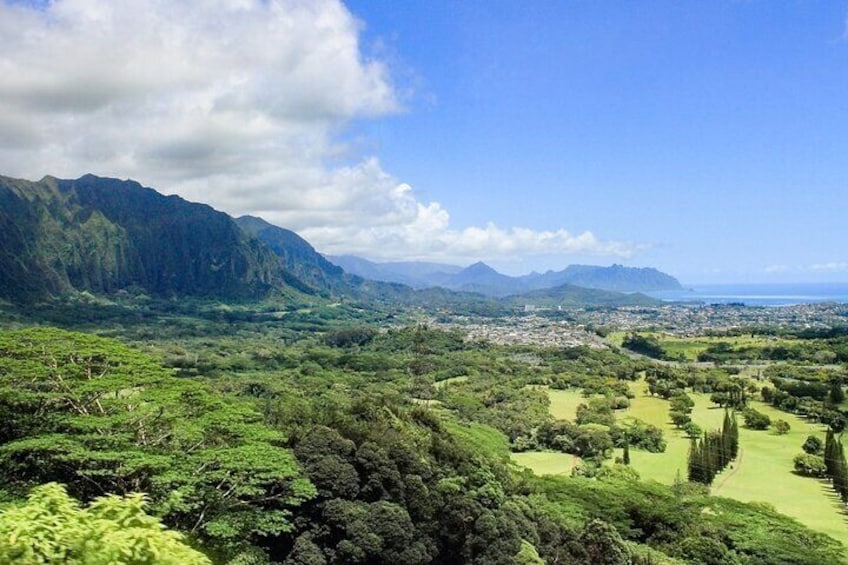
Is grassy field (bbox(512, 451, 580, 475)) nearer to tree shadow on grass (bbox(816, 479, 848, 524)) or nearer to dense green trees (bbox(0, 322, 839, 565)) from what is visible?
dense green trees (bbox(0, 322, 839, 565))

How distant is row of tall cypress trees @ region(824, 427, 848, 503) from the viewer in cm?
4275

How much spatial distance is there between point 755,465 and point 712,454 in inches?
241

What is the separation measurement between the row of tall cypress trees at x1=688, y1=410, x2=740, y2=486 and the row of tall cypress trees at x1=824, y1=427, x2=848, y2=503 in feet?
23.4

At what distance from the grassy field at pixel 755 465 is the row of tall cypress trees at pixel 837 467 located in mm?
802

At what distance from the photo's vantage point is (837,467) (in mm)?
44375

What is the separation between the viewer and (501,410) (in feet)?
238

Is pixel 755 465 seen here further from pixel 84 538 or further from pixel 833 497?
pixel 84 538

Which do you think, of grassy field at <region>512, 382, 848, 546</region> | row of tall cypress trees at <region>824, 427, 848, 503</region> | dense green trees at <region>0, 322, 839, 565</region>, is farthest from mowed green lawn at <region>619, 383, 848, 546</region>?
dense green trees at <region>0, 322, 839, 565</region>

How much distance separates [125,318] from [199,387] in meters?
156

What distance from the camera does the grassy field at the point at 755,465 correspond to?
134 feet

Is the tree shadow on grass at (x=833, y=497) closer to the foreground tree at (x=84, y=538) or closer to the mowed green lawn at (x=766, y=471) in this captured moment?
the mowed green lawn at (x=766, y=471)

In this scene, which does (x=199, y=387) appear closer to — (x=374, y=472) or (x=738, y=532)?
(x=374, y=472)

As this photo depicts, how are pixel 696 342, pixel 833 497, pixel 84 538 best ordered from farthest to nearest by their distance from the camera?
1. pixel 696 342
2. pixel 833 497
3. pixel 84 538

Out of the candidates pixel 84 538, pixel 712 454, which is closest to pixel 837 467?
pixel 712 454
